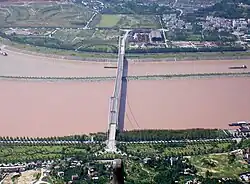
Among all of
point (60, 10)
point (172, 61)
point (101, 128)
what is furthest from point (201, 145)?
point (60, 10)

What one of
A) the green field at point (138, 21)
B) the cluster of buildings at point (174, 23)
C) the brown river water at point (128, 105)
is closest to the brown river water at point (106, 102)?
the brown river water at point (128, 105)

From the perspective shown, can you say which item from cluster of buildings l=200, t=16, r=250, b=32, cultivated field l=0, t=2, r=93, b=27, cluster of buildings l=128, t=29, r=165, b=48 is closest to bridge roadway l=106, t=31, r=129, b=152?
cluster of buildings l=128, t=29, r=165, b=48

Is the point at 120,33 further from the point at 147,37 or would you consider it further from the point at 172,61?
A: the point at 172,61

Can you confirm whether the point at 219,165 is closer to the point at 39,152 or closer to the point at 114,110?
the point at 114,110

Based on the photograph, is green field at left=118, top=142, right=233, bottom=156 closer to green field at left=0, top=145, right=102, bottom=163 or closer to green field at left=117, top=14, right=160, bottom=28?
green field at left=0, top=145, right=102, bottom=163

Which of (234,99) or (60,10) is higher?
(60,10)

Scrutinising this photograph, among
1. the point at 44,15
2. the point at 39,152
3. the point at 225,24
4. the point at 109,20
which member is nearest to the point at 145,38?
the point at 109,20

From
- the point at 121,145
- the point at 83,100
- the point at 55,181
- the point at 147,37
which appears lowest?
the point at 55,181
